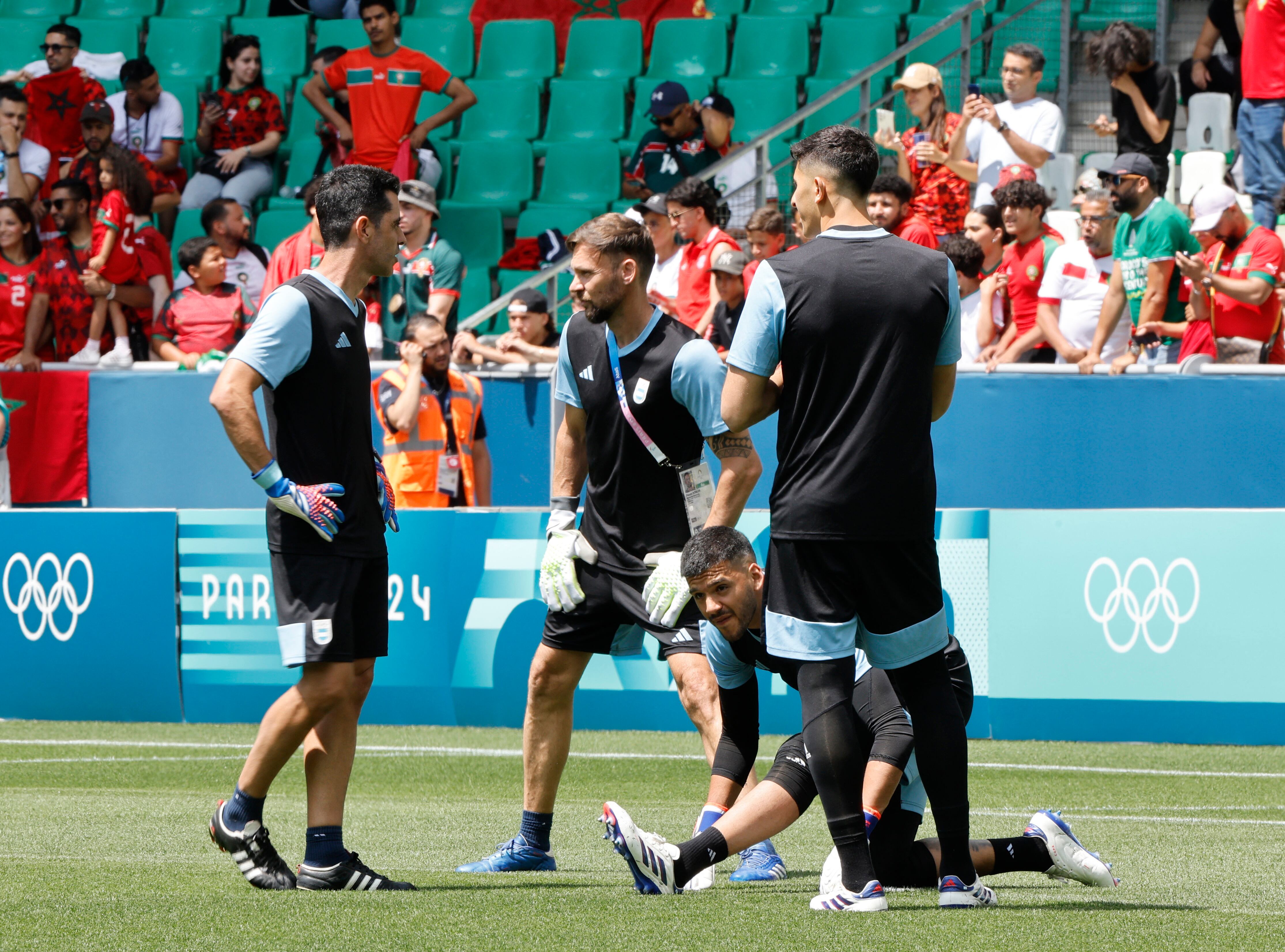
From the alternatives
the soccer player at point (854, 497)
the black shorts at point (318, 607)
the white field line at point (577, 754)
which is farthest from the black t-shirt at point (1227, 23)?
the black shorts at point (318, 607)

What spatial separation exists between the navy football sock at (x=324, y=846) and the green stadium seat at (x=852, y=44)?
12777 millimetres

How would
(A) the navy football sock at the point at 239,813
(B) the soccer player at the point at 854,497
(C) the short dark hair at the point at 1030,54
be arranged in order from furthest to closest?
(C) the short dark hair at the point at 1030,54 < (A) the navy football sock at the point at 239,813 < (B) the soccer player at the point at 854,497

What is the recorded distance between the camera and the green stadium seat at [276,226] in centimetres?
1708

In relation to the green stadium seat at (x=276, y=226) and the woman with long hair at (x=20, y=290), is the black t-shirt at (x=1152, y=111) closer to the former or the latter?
the green stadium seat at (x=276, y=226)

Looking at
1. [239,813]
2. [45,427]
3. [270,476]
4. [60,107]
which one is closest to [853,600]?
[270,476]

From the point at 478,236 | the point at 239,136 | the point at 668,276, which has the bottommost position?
the point at 668,276

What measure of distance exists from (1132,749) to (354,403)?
593 cm

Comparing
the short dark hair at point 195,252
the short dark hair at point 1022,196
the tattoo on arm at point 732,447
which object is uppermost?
the short dark hair at point 1022,196

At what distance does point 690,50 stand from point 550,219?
246 centimetres

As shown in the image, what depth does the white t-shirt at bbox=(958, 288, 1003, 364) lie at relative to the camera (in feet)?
41.4

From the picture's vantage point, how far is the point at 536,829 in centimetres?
632

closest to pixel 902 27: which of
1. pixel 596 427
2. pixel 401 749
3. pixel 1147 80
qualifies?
pixel 1147 80

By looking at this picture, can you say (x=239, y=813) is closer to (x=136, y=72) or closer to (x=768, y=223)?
(x=768, y=223)

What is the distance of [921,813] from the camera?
5715 mm
